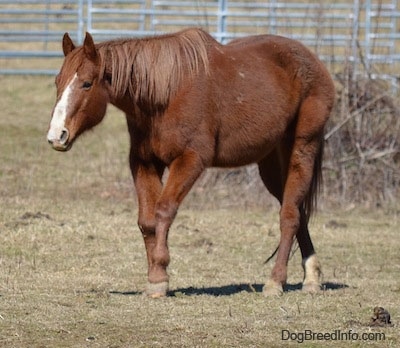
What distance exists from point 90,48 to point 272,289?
234 centimetres

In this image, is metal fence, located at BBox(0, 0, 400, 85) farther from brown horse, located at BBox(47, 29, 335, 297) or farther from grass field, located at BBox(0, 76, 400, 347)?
brown horse, located at BBox(47, 29, 335, 297)

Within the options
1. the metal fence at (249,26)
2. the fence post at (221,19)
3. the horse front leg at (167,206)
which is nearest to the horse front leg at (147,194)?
the horse front leg at (167,206)

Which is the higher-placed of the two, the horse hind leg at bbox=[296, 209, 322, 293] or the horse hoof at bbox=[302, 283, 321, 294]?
the horse hind leg at bbox=[296, 209, 322, 293]

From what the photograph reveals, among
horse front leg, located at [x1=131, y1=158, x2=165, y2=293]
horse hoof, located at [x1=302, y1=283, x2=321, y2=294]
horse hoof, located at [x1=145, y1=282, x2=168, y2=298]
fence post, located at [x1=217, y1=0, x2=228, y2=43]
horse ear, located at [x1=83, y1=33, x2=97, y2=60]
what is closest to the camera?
horse ear, located at [x1=83, y1=33, x2=97, y2=60]

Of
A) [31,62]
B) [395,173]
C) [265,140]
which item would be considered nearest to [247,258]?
[265,140]

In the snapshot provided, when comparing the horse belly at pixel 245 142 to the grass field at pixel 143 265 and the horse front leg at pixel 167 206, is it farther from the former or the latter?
the grass field at pixel 143 265

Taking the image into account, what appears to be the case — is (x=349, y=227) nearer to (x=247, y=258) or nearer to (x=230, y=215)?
(x=230, y=215)

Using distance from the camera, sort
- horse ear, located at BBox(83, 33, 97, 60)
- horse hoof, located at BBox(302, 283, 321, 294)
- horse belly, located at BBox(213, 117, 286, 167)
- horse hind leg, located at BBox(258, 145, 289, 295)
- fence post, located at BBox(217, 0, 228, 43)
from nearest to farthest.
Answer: horse ear, located at BBox(83, 33, 97, 60) → horse belly, located at BBox(213, 117, 286, 167) → horse hoof, located at BBox(302, 283, 321, 294) → horse hind leg, located at BBox(258, 145, 289, 295) → fence post, located at BBox(217, 0, 228, 43)

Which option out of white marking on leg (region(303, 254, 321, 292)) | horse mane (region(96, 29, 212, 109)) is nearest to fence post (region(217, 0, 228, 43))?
white marking on leg (region(303, 254, 321, 292))

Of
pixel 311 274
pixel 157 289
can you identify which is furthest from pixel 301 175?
pixel 157 289

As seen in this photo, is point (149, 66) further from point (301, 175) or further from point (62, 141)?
Result: point (301, 175)

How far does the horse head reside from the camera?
7.31m

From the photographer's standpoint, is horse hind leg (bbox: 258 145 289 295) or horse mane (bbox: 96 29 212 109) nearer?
horse mane (bbox: 96 29 212 109)

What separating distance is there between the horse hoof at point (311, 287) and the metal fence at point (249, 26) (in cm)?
588
